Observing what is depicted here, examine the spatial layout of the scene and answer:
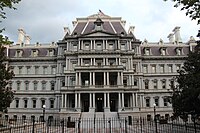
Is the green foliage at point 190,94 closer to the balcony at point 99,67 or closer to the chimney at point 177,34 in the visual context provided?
the balcony at point 99,67

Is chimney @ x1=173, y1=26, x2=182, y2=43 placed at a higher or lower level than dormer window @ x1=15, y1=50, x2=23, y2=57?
higher

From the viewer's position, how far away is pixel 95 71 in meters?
41.3

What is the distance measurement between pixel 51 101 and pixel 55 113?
10.0 feet

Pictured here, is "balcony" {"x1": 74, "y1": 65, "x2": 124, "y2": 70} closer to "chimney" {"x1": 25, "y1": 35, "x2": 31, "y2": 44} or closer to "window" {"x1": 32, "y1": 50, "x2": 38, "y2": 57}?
"window" {"x1": 32, "y1": 50, "x2": 38, "y2": 57}

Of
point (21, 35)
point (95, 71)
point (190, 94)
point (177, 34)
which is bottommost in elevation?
point (190, 94)

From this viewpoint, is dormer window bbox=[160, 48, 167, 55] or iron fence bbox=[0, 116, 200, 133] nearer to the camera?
iron fence bbox=[0, 116, 200, 133]

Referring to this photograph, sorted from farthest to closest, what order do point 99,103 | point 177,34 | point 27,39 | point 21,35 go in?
1. point 27,39
2. point 21,35
3. point 177,34
4. point 99,103

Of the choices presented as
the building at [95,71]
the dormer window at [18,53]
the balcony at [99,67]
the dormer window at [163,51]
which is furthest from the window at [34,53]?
the dormer window at [163,51]

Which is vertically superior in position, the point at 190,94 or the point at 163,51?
the point at 163,51

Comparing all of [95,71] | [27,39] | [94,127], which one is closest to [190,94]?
[94,127]

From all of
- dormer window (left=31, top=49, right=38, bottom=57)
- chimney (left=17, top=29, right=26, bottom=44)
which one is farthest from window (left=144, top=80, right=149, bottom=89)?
chimney (left=17, top=29, right=26, bottom=44)

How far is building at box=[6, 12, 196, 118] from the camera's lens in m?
41.5

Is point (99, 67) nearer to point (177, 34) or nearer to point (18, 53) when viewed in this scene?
point (18, 53)

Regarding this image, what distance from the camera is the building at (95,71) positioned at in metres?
41.5
